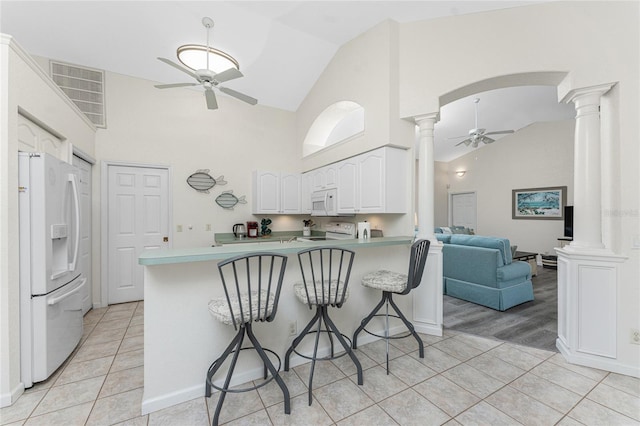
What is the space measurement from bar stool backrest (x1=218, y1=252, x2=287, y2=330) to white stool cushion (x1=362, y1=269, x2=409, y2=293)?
0.85 meters

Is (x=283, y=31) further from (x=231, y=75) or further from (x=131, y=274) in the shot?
(x=131, y=274)

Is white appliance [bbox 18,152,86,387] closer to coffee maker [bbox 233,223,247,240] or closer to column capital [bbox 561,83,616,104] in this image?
coffee maker [bbox 233,223,247,240]

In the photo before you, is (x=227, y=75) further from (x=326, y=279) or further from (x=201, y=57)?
(x=326, y=279)

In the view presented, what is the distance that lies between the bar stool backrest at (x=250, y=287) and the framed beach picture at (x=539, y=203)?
7239 mm

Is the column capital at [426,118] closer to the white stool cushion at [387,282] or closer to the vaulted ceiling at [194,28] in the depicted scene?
the vaulted ceiling at [194,28]

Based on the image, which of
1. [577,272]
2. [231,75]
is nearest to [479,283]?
[577,272]

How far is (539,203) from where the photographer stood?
260 inches

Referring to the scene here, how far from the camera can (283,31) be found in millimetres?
3557

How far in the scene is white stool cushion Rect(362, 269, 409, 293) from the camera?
230 cm

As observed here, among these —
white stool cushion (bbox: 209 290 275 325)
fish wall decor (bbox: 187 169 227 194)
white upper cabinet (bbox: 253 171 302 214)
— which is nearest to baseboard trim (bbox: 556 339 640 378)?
white stool cushion (bbox: 209 290 275 325)

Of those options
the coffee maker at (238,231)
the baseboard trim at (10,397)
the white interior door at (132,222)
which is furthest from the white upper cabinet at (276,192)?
the baseboard trim at (10,397)

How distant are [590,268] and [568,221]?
4923 mm

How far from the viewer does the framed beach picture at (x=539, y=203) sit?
6.29 m

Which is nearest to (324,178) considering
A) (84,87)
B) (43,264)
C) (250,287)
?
(250,287)
